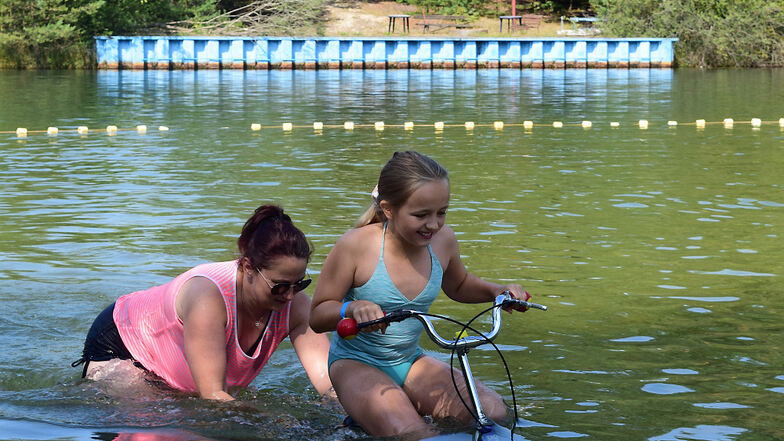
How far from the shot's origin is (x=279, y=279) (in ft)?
17.1

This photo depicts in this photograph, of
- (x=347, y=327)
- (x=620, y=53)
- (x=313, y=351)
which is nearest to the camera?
(x=347, y=327)

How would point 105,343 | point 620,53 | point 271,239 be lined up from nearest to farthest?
point 271,239, point 105,343, point 620,53

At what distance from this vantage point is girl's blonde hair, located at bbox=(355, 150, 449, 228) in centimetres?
512

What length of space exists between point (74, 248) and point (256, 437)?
565 cm

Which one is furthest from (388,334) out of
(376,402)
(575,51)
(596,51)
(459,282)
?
(596,51)

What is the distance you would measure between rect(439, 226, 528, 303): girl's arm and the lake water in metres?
0.76

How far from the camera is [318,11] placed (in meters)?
57.5

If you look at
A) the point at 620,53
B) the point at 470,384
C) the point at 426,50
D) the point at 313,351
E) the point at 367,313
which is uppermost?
the point at 426,50

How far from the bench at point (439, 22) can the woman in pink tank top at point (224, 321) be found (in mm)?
55414

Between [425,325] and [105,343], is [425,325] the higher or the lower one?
the higher one

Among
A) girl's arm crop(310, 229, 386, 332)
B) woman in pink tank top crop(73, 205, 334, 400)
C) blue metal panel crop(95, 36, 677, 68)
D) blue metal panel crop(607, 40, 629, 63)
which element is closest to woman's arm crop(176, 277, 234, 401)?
woman in pink tank top crop(73, 205, 334, 400)

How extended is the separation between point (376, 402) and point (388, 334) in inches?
14.4

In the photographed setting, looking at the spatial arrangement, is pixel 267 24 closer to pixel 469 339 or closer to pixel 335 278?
pixel 335 278

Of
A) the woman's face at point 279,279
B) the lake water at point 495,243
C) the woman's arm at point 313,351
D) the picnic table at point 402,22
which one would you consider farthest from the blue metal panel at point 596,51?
the woman's face at point 279,279
